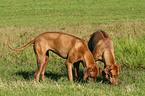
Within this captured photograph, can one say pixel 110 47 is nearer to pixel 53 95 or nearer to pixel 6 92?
pixel 53 95

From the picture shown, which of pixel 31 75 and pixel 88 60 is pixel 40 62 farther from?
pixel 88 60

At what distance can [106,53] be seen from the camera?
6.57 meters

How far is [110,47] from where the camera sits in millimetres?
6918

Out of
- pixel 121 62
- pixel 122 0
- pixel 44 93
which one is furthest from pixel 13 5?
pixel 44 93

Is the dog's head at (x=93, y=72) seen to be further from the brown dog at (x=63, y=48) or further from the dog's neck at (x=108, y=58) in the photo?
the dog's neck at (x=108, y=58)

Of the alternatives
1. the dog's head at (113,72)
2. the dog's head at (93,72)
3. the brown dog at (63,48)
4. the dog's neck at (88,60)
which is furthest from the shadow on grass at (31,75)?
the dog's head at (113,72)

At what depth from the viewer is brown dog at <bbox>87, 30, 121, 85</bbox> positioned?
572cm

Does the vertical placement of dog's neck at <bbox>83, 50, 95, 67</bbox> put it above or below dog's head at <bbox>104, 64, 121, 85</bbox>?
above

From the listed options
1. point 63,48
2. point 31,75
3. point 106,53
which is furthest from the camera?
point 31,75

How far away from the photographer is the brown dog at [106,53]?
5719 mm

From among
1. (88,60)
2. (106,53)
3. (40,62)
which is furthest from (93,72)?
(40,62)

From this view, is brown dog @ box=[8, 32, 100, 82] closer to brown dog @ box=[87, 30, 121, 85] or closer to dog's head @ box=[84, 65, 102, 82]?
dog's head @ box=[84, 65, 102, 82]

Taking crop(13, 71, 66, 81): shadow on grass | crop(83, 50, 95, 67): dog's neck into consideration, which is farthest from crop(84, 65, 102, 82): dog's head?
crop(13, 71, 66, 81): shadow on grass

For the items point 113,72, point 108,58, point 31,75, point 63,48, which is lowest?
point 31,75
